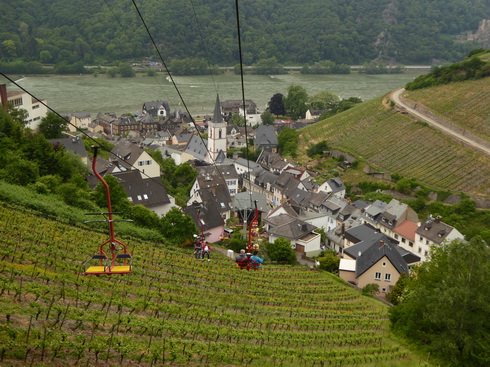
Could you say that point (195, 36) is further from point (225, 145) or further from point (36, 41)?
point (225, 145)

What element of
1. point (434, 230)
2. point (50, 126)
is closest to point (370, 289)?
point (434, 230)

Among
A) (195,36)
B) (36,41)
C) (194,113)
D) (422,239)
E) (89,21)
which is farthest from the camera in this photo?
(195,36)

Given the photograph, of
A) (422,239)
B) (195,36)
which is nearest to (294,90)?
(195,36)

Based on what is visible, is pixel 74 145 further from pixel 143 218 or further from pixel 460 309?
pixel 460 309

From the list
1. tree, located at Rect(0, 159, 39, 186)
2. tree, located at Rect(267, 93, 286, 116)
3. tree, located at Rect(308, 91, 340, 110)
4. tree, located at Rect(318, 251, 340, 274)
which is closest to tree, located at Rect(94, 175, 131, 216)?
tree, located at Rect(0, 159, 39, 186)

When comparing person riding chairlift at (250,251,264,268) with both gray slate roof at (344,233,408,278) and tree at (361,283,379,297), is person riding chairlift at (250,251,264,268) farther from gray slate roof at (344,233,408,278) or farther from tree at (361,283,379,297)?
gray slate roof at (344,233,408,278)

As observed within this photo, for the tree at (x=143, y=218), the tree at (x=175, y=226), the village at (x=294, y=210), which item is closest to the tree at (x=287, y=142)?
the village at (x=294, y=210)

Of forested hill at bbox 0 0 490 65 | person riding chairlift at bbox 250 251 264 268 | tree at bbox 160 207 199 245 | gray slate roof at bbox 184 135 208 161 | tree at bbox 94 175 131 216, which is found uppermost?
forested hill at bbox 0 0 490 65
